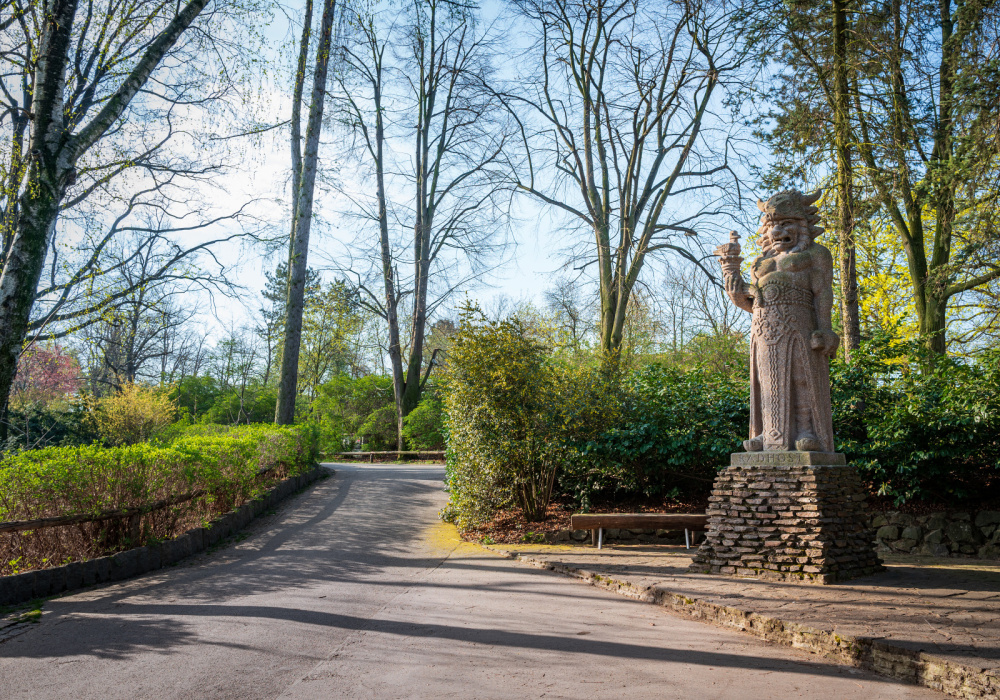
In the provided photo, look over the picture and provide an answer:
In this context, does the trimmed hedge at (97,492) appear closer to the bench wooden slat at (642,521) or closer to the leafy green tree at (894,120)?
the bench wooden slat at (642,521)

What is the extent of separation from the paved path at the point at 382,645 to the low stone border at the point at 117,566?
285 millimetres

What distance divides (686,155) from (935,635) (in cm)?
1468

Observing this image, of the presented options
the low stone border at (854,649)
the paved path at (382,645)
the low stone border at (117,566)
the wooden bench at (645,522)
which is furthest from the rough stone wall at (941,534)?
the low stone border at (117,566)

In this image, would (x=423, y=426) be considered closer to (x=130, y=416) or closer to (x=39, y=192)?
(x=130, y=416)

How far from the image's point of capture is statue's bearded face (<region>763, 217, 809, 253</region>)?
23.8 feet

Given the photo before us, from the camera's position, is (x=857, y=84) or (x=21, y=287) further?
(x=857, y=84)

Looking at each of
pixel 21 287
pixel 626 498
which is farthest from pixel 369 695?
pixel 626 498

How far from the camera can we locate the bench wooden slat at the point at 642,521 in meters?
8.97

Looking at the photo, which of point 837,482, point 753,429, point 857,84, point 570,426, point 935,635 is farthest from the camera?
point 857,84

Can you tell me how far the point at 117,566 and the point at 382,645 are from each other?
4.24 metres

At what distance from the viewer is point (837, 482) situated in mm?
6645

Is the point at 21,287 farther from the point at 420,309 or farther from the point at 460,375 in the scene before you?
the point at 420,309

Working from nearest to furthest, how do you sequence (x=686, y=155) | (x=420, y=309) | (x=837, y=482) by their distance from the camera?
(x=837, y=482) → (x=686, y=155) → (x=420, y=309)

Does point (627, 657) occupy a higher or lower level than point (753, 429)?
lower
